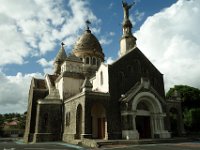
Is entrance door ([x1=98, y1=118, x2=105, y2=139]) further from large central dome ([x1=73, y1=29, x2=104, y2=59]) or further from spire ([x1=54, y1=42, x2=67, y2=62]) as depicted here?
spire ([x1=54, y1=42, x2=67, y2=62])

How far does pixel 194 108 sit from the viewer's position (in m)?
47.0

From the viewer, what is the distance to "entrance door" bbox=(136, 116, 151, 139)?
1238 inches

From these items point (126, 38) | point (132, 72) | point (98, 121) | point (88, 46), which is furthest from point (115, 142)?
point (88, 46)

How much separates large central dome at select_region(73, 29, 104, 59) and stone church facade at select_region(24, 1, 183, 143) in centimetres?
554

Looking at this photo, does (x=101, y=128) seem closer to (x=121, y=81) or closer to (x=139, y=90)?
(x=121, y=81)

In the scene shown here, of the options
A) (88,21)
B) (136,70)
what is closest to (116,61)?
(136,70)

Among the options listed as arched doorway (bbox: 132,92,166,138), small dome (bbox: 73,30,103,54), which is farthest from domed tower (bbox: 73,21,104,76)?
arched doorway (bbox: 132,92,166,138)

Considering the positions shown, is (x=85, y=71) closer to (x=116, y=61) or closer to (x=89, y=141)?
(x=116, y=61)

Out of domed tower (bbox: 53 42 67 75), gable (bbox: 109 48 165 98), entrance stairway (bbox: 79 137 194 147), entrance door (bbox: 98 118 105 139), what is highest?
domed tower (bbox: 53 42 67 75)

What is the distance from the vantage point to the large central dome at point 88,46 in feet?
143

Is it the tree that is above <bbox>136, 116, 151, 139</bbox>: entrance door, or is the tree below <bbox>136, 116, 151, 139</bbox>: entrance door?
above

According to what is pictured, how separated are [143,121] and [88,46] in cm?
1853

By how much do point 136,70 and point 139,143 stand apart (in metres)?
11.4

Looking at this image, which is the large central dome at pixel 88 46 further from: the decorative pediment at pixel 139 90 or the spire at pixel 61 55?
the decorative pediment at pixel 139 90
